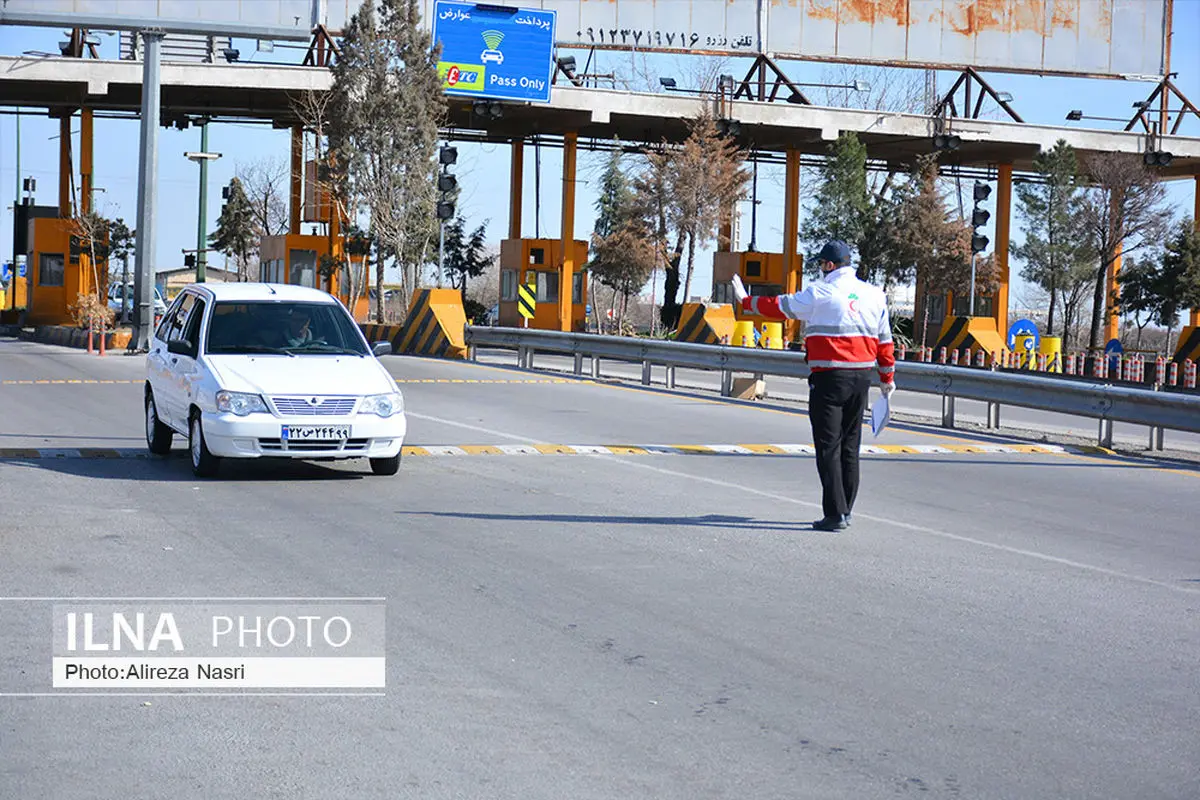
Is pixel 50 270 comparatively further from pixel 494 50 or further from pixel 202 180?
pixel 494 50

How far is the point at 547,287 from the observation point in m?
49.0

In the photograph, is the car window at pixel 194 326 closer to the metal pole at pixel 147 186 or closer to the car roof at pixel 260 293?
the car roof at pixel 260 293

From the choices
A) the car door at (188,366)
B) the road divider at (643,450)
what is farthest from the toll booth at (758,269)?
the car door at (188,366)

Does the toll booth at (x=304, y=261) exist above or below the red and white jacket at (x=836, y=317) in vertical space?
above

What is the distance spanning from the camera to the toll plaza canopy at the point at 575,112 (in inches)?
1644

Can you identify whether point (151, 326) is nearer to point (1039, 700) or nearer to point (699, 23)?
point (699, 23)

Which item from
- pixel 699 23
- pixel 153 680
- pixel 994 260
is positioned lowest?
pixel 153 680

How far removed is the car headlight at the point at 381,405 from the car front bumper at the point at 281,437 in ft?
0.15

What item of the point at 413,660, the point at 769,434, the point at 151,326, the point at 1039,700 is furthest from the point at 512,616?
the point at 151,326

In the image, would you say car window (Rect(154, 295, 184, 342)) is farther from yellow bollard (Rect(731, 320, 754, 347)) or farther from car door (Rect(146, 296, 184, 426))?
yellow bollard (Rect(731, 320, 754, 347))

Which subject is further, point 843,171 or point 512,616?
point 843,171

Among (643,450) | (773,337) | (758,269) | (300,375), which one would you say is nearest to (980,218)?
(773,337)

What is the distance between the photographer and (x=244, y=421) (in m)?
11.9

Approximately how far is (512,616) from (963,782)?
2834 millimetres
